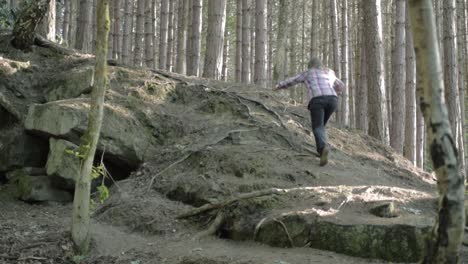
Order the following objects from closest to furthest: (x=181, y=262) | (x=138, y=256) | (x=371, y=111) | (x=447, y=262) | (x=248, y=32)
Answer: (x=447, y=262) → (x=181, y=262) → (x=138, y=256) → (x=371, y=111) → (x=248, y=32)

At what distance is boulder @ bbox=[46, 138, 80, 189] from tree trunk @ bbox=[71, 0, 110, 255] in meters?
2.00

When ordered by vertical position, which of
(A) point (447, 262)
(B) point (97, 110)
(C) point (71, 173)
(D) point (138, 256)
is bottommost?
(D) point (138, 256)

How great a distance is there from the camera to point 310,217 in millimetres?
5363

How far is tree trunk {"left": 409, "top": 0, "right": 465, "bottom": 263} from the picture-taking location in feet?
11.5

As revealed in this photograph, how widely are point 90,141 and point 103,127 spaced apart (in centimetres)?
254

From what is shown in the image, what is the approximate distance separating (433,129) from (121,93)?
6.49 m

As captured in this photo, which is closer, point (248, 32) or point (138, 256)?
point (138, 256)

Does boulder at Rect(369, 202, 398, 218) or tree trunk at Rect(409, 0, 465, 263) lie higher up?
tree trunk at Rect(409, 0, 465, 263)

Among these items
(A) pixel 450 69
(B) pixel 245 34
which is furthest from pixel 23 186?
(B) pixel 245 34

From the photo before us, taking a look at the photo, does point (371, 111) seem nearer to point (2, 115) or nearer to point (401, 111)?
point (401, 111)

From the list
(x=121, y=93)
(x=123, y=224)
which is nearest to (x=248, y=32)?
(x=121, y=93)

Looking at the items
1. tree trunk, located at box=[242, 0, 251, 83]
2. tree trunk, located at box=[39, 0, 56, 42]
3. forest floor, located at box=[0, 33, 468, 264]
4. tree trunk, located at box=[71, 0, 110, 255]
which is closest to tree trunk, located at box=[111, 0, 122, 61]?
tree trunk, located at box=[242, 0, 251, 83]

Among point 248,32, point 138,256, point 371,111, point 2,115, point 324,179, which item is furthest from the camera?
point 248,32

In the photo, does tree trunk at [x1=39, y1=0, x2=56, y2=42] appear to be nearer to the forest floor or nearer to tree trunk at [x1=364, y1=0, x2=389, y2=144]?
the forest floor
